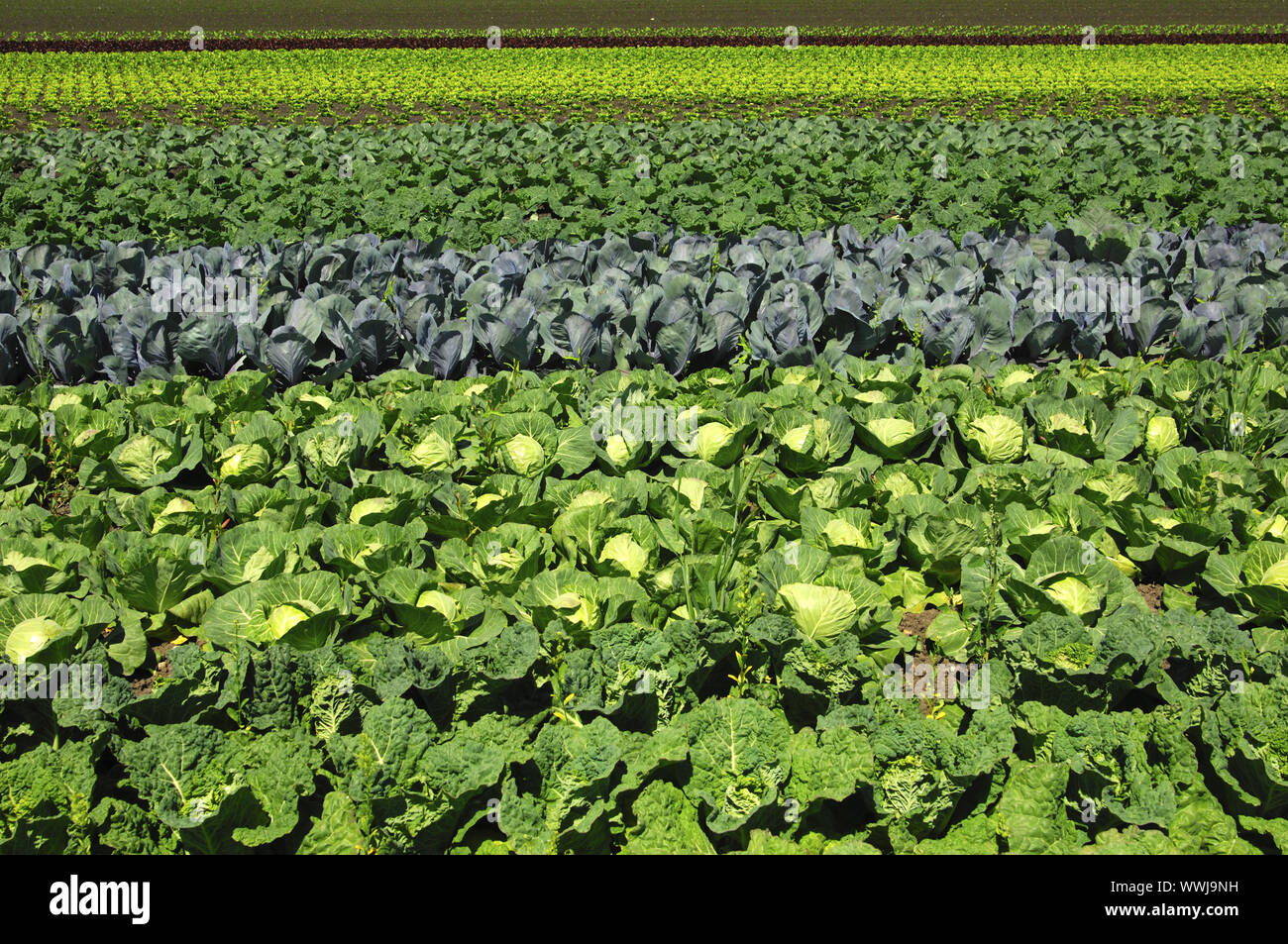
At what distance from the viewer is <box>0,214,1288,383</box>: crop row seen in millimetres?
6625

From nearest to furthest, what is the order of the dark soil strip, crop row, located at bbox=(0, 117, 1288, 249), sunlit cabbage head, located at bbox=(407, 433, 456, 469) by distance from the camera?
sunlit cabbage head, located at bbox=(407, 433, 456, 469)
crop row, located at bbox=(0, 117, 1288, 249)
the dark soil strip

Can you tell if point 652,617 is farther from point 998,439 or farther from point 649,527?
point 998,439

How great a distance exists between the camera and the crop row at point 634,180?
999 cm

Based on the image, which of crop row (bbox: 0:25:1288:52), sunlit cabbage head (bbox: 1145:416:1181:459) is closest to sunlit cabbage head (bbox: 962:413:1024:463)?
sunlit cabbage head (bbox: 1145:416:1181:459)

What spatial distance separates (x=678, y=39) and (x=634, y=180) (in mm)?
22376

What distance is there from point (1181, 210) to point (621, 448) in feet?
A: 26.8

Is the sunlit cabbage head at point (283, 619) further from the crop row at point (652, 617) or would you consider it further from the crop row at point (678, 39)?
the crop row at point (678, 39)

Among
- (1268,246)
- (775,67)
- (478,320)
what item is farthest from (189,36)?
(1268,246)

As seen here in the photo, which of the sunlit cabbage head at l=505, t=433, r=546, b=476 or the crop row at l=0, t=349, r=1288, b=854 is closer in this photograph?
the crop row at l=0, t=349, r=1288, b=854

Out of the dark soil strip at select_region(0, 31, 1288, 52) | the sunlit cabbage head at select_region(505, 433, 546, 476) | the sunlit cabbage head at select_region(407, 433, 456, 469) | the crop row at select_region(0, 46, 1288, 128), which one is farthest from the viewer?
the dark soil strip at select_region(0, 31, 1288, 52)

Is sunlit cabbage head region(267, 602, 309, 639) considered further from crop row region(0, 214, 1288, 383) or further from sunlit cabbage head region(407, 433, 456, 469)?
crop row region(0, 214, 1288, 383)

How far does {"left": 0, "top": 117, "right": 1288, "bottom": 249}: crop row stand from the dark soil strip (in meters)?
17.9

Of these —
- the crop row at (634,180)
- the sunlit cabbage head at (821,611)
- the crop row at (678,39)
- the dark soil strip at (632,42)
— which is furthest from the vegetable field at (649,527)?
the crop row at (678,39)

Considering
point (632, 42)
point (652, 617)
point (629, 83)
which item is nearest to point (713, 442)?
point (652, 617)
